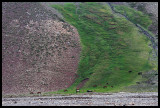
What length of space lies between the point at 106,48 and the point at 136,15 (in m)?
26.4

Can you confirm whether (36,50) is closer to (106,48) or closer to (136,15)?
(106,48)

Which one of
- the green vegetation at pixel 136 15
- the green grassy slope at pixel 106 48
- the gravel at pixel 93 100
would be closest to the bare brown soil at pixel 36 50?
the green grassy slope at pixel 106 48

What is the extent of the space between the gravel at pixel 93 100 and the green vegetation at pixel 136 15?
38387mm

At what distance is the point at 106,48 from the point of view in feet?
226

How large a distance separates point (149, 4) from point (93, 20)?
25.9 meters

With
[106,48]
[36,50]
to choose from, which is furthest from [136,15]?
[36,50]

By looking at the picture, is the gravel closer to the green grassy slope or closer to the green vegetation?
the green grassy slope

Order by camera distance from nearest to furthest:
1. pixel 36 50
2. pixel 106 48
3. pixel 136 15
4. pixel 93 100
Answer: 1. pixel 93 100
2. pixel 36 50
3. pixel 106 48
4. pixel 136 15

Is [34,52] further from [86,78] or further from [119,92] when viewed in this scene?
[119,92]

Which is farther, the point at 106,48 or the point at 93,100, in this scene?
the point at 106,48

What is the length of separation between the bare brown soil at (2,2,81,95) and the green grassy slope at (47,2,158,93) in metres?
3.29

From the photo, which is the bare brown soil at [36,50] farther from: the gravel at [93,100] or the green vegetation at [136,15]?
the green vegetation at [136,15]

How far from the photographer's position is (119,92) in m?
52.6

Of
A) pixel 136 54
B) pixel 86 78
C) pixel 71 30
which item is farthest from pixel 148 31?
pixel 86 78
